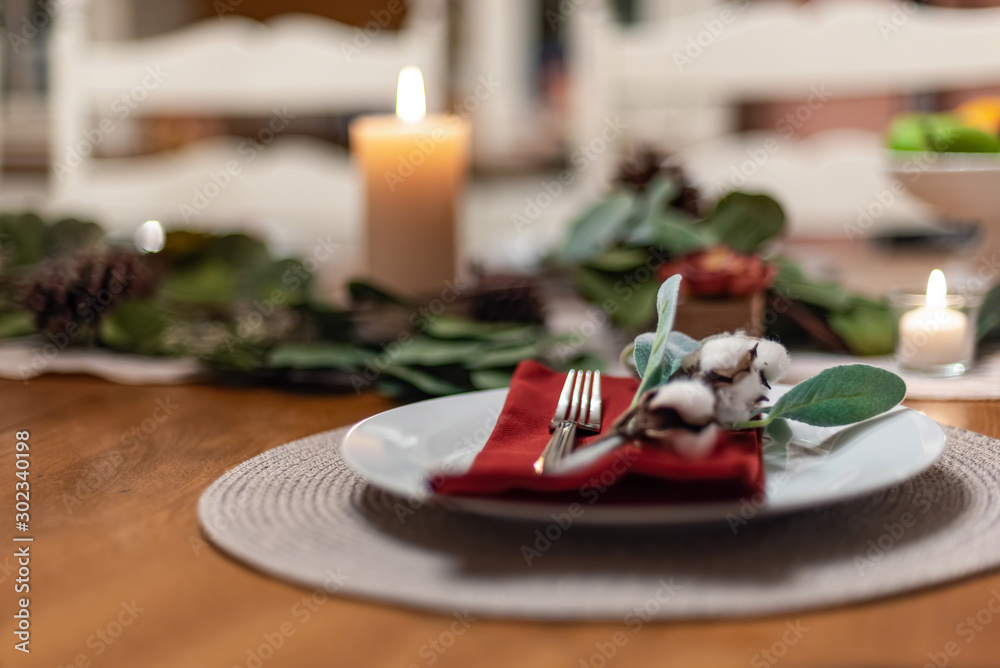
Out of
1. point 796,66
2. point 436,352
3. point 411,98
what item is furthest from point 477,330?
point 796,66

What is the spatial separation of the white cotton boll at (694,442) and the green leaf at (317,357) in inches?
14.7

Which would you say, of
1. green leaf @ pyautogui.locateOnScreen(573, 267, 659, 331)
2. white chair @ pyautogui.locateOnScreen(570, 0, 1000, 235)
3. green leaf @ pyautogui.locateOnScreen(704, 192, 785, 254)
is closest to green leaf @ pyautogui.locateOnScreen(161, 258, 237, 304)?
green leaf @ pyautogui.locateOnScreen(573, 267, 659, 331)

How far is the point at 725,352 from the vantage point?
0.41 m

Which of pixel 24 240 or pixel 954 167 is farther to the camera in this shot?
pixel 24 240

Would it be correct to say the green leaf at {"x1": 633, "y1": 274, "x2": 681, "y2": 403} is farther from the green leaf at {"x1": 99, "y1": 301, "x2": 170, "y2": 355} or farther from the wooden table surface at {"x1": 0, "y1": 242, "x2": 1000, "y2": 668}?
the green leaf at {"x1": 99, "y1": 301, "x2": 170, "y2": 355}

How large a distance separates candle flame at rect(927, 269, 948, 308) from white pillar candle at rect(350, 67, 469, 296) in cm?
36

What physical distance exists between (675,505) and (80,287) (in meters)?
0.61

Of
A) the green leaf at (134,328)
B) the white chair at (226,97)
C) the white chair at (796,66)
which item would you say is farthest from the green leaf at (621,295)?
the white chair at (226,97)

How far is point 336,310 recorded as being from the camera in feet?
2.39

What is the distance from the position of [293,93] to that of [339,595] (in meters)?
1.60

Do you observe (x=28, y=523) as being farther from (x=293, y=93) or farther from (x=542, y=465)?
(x=293, y=93)

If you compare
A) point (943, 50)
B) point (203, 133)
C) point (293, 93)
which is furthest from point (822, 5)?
point (203, 133)

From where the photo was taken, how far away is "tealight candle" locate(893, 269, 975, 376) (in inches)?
26.7

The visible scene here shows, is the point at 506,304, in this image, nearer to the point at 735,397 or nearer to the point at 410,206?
the point at 410,206
